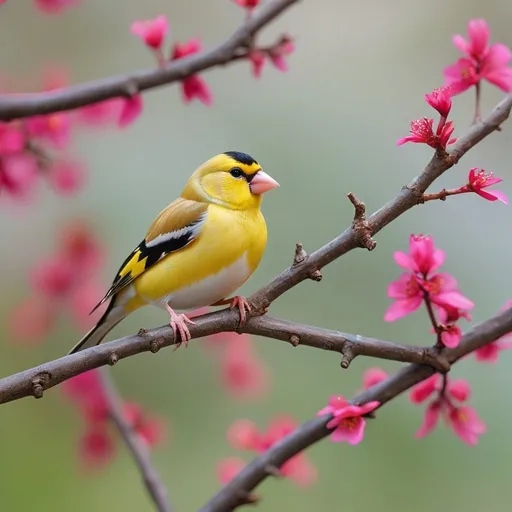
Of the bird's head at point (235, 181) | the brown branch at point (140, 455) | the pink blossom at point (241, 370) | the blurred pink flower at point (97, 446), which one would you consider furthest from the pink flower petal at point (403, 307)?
the pink blossom at point (241, 370)

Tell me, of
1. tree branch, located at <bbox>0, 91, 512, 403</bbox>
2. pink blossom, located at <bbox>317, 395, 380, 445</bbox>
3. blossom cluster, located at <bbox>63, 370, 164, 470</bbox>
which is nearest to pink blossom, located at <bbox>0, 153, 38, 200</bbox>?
blossom cluster, located at <bbox>63, 370, 164, 470</bbox>

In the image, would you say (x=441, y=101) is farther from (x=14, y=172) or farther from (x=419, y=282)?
(x=14, y=172)

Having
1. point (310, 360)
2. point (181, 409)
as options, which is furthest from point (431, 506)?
point (181, 409)

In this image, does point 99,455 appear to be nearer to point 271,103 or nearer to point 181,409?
point 181,409

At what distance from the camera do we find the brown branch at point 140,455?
2.93ft

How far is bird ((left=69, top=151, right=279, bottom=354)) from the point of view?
836 mm

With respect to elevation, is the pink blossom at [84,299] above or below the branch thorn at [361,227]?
above

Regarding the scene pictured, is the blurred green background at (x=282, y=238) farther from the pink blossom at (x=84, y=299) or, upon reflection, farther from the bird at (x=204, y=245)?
the bird at (x=204, y=245)

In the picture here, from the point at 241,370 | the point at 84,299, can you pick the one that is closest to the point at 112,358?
the point at 84,299

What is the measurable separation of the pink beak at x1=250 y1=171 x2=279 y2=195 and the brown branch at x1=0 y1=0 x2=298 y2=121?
0.13 metres

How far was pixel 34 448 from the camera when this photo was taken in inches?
73.5

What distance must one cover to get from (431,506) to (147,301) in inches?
42.8

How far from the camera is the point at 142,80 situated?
2.60ft

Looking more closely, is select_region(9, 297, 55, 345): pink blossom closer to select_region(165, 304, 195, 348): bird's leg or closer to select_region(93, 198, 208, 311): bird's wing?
select_region(93, 198, 208, 311): bird's wing
